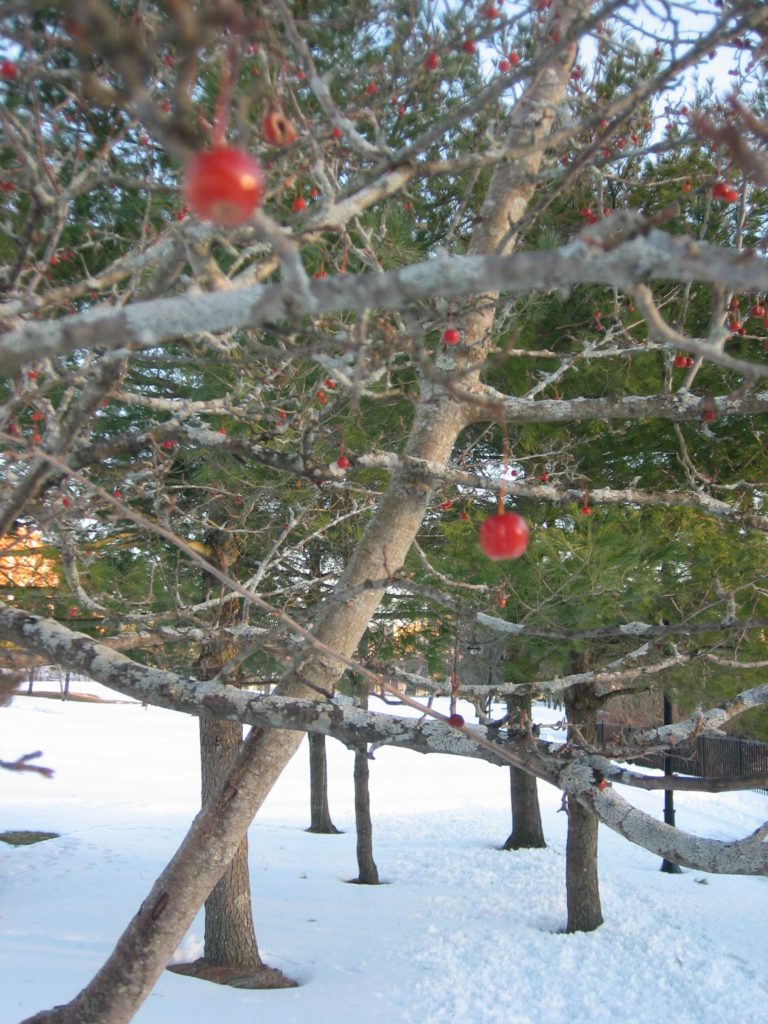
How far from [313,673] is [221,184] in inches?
115

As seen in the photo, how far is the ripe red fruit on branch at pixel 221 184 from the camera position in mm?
889

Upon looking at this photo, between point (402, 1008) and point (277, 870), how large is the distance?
568 cm

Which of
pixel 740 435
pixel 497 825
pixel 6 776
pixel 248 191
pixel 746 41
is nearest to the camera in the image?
pixel 248 191

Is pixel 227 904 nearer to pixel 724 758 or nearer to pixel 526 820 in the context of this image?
pixel 526 820

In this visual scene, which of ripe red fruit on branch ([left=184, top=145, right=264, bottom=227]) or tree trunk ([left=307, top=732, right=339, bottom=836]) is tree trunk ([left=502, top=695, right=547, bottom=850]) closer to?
tree trunk ([left=307, top=732, right=339, bottom=836])

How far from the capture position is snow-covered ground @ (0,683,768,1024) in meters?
6.86

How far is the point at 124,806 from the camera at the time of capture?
17.6 metres

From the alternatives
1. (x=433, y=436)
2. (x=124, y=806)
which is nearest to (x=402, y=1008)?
(x=433, y=436)

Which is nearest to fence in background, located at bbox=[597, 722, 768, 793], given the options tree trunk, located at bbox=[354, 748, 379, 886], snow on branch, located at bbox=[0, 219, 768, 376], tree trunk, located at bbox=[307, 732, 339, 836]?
tree trunk, located at bbox=[307, 732, 339, 836]

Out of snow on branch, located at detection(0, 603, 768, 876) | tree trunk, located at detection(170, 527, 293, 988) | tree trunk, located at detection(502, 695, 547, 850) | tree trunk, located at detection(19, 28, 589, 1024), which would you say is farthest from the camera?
tree trunk, located at detection(502, 695, 547, 850)

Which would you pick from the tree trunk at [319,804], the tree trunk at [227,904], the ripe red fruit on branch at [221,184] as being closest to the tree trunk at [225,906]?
the tree trunk at [227,904]

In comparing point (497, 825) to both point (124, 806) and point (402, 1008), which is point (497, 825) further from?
point (402, 1008)

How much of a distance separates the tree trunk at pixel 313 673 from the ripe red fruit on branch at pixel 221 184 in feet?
6.60

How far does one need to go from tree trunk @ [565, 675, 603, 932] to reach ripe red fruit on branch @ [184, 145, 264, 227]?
896cm
